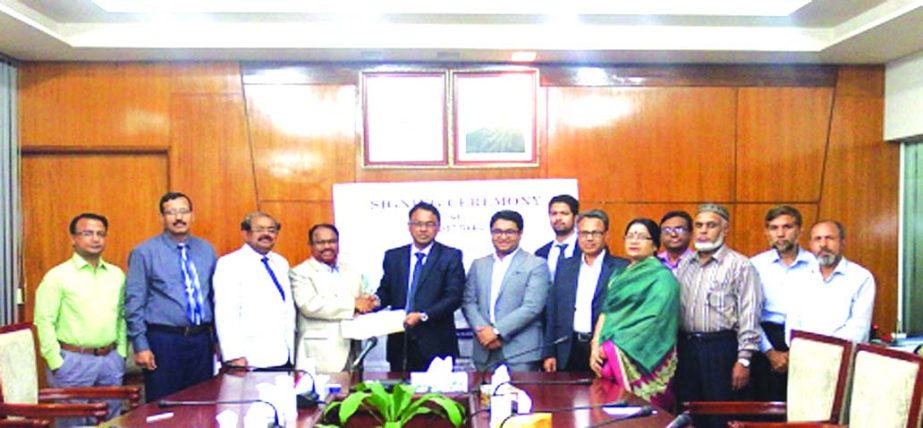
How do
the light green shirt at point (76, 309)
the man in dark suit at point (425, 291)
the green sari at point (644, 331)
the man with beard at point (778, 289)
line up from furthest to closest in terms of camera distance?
the man in dark suit at point (425, 291) < the man with beard at point (778, 289) < the light green shirt at point (76, 309) < the green sari at point (644, 331)

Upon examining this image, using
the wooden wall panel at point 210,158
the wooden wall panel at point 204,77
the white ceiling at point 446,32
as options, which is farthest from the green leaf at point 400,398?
the wooden wall panel at point 204,77

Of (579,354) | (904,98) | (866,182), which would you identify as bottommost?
(579,354)

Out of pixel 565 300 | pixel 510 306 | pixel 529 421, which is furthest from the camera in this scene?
pixel 510 306

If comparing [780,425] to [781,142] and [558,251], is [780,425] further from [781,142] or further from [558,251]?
[781,142]

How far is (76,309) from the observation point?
4.35 m

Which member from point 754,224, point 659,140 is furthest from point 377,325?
point 754,224

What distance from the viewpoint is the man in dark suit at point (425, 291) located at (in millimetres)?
4602

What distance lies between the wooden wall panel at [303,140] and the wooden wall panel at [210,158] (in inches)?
5.7

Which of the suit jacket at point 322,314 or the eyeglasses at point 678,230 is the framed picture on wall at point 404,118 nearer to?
the suit jacket at point 322,314

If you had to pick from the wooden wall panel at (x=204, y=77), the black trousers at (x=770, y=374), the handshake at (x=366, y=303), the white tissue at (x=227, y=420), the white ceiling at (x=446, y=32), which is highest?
the white ceiling at (x=446, y=32)

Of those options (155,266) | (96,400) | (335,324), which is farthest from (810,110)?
(96,400)

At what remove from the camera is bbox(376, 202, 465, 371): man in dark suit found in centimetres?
460

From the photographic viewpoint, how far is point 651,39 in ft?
17.6

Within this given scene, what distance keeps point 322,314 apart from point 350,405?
4.99 feet
